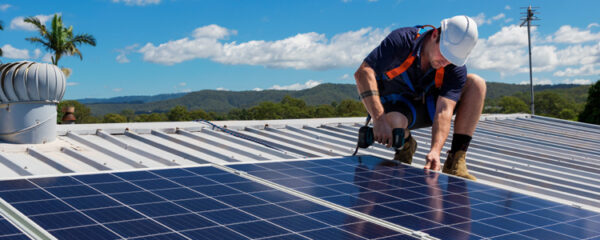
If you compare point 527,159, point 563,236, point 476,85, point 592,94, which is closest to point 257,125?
point 527,159

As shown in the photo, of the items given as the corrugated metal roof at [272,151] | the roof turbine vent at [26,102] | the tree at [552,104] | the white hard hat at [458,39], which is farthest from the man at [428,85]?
the tree at [552,104]

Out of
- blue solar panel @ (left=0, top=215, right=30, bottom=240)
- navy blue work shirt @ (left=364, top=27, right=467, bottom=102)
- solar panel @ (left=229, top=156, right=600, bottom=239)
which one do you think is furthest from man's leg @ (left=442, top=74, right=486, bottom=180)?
blue solar panel @ (left=0, top=215, right=30, bottom=240)

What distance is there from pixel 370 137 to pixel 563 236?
318 centimetres

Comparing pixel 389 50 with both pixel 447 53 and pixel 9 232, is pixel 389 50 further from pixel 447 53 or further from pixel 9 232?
pixel 9 232

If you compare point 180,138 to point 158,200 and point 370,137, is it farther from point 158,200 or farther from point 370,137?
point 158,200

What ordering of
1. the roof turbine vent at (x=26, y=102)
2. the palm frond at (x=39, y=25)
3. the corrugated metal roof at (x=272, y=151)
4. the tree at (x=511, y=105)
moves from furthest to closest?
the tree at (x=511, y=105)
the palm frond at (x=39, y=25)
the roof turbine vent at (x=26, y=102)
the corrugated metal roof at (x=272, y=151)

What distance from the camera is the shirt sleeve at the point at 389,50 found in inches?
272

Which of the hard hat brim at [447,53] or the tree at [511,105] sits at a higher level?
the tree at [511,105]

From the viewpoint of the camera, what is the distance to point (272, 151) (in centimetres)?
1038

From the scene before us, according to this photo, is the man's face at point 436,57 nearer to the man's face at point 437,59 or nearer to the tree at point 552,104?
the man's face at point 437,59

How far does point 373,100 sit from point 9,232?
4.53 metres

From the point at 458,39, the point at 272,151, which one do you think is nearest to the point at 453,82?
the point at 458,39

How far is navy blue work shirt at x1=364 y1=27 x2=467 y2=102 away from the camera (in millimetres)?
6926

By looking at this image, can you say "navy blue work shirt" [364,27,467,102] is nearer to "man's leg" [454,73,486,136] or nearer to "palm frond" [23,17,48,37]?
"man's leg" [454,73,486,136]
